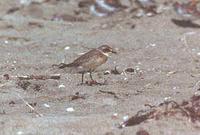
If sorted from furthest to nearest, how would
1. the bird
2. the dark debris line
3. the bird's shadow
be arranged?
1. the bird's shadow
2. the bird
3. the dark debris line

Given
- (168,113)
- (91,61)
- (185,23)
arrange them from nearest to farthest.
Answer: 1. (168,113)
2. (91,61)
3. (185,23)

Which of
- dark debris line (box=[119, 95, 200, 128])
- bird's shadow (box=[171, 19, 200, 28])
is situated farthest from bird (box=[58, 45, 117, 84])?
bird's shadow (box=[171, 19, 200, 28])

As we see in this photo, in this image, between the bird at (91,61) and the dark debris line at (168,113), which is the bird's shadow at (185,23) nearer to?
the bird at (91,61)

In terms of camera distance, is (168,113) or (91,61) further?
(91,61)

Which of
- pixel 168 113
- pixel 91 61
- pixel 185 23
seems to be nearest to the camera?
pixel 168 113

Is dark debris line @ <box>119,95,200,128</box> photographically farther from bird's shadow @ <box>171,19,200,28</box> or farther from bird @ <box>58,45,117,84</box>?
bird's shadow @ <box>171,19,200,28</box>

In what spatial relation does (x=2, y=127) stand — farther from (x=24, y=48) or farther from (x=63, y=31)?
(x=63, y=31)

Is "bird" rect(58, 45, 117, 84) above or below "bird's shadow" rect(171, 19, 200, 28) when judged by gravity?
above

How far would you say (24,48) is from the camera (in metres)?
11.1

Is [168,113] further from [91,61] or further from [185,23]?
[185,23]

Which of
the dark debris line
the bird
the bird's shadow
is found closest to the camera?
the dark debris line

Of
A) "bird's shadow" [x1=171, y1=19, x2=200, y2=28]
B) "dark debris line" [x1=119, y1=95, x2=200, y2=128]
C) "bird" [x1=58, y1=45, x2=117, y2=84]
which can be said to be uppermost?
"dark debris line" [x1=119, y1=95, x2=200, y2=128]

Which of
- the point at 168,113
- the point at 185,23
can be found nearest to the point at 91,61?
the point at 168,113

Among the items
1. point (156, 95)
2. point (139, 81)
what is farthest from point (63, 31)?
point (156, 95)
